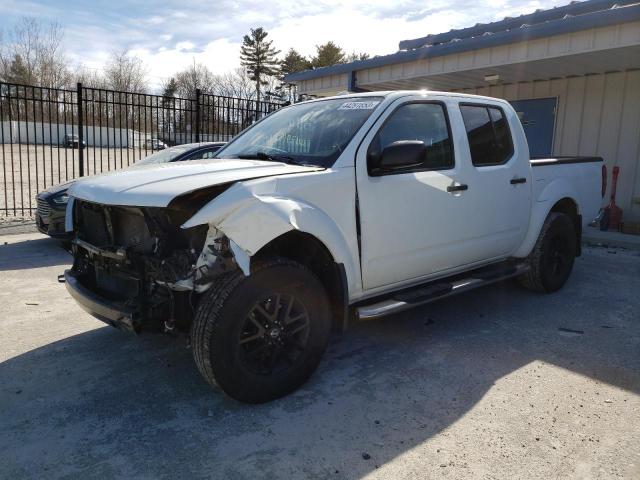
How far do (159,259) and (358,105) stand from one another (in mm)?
1939

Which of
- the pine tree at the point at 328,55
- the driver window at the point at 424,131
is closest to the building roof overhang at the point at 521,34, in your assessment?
the driver window at the point at 424,131

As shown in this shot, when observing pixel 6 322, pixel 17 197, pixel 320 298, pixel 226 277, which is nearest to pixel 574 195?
pixel 320 298

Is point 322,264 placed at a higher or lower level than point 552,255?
higher

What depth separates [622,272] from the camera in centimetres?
678

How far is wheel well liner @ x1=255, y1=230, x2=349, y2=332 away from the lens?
3.35 meters

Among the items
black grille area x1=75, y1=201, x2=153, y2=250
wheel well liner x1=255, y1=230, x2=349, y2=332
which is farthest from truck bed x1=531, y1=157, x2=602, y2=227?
black grille area x1=75, y1=201, x2=153, y2=250

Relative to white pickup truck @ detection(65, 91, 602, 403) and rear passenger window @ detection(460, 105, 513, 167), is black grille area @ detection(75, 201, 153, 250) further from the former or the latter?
rear passenger window @ detection(460, 105, 513, 167)

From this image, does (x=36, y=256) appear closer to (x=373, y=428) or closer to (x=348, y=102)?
(x=348, y=102)

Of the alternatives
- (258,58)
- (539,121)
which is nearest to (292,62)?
(258,58)

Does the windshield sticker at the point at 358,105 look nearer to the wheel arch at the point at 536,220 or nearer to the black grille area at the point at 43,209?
the wheel arch at the point at 536,220

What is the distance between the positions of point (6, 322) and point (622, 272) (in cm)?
712

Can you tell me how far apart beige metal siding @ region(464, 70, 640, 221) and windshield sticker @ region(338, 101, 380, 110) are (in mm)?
7210

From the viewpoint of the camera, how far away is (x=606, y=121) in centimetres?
937

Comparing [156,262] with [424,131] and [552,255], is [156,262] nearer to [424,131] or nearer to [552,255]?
[424,131]
